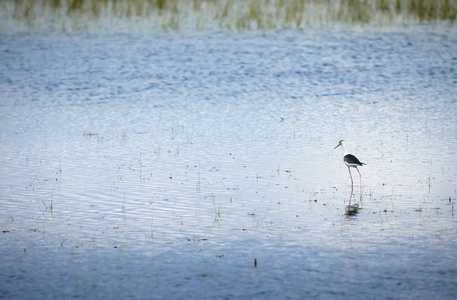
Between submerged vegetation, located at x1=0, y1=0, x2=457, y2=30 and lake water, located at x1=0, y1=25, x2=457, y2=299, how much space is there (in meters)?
12.2

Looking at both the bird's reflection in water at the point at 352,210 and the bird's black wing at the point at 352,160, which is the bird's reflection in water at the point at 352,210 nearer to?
the bird's reflection in water at the point at 352,210

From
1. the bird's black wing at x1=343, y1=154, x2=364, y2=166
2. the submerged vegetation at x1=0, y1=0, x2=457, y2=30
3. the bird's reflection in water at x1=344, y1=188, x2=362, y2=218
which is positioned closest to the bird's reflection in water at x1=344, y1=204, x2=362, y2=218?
the bird's reflection in water at x1=344, y1=188, x2=362, y2=218

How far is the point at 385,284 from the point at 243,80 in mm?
20635

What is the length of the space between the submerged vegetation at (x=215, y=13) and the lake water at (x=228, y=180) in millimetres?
12215

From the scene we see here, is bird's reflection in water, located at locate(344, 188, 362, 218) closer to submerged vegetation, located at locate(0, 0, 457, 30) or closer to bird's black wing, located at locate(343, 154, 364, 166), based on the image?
bird's black wing, located at locate(343, 154, 364, 166)

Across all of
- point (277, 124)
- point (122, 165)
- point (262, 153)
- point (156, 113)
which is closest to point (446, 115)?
point (277, 124)

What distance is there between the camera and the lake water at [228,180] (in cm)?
884

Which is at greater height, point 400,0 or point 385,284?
point 400,0

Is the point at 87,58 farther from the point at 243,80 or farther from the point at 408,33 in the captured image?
the point at 408,33

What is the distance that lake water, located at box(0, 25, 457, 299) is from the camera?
8844 mm

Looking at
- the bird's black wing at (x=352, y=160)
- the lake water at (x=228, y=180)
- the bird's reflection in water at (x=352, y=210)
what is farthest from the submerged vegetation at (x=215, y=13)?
the bird's reflection in water at (x=352, y=210)

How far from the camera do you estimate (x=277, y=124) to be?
20062 mm

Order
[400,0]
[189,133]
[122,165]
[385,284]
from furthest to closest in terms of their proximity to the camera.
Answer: [400,0] → [189,133] → [122,165] → [385,284]

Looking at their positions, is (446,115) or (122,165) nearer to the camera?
(122,165)
